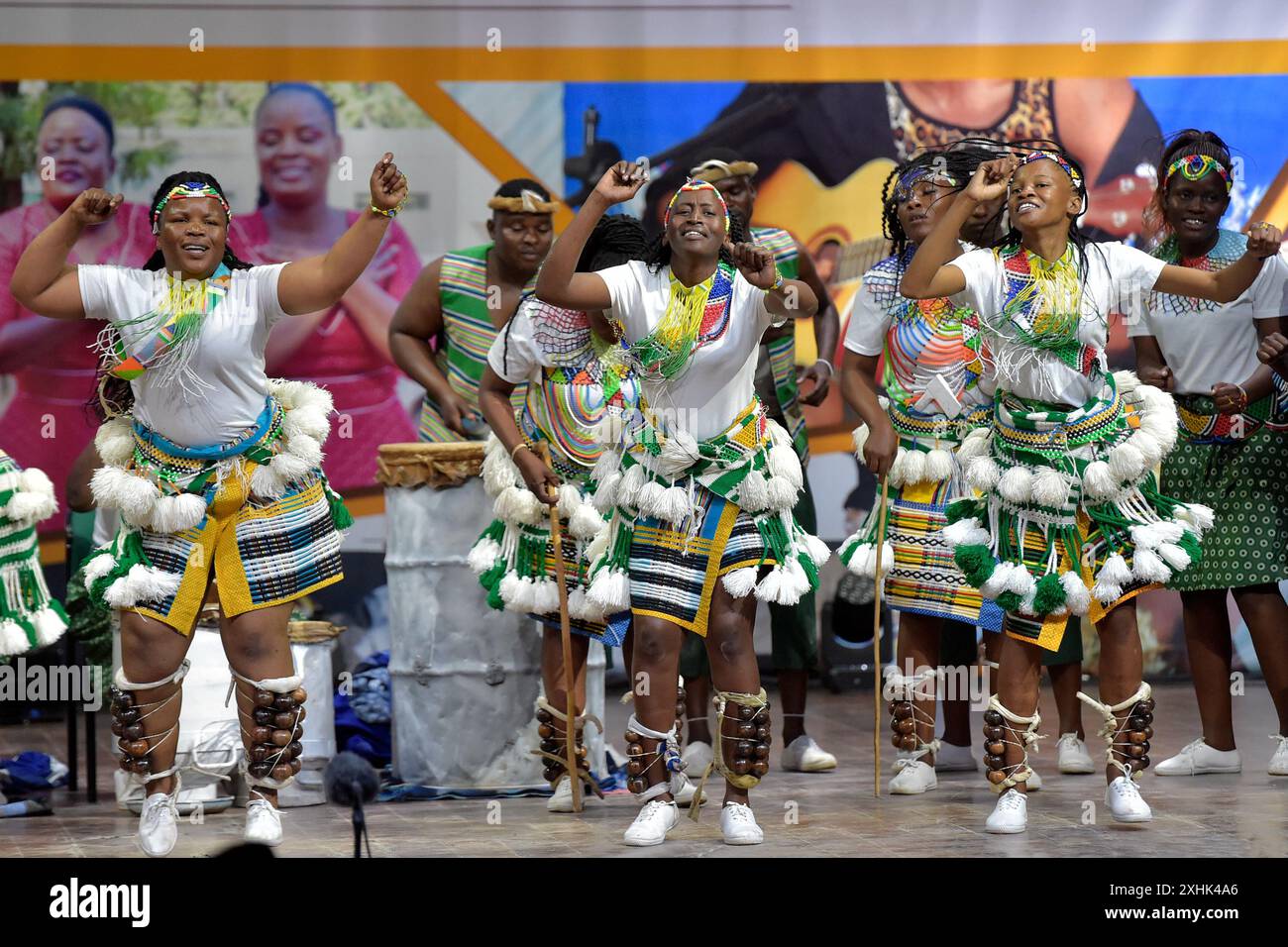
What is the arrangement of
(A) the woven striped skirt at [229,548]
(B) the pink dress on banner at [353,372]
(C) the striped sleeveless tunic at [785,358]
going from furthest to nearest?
1. (B) the pink dress on banner at [353,372]
2. (C) the striped sleeveless tunic at [785,358]
3. (A) the woven striped skirt at [229,548]

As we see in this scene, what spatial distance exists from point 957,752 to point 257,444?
2.76m

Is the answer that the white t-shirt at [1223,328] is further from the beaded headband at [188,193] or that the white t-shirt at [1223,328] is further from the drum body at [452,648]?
the beaded headband at [188,193]

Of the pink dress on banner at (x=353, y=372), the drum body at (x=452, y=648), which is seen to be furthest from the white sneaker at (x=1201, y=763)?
the pink dress on banner at (x=353, y=372)

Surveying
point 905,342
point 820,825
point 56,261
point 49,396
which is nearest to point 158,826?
point 56,261

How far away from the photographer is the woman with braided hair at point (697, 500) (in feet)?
15.9

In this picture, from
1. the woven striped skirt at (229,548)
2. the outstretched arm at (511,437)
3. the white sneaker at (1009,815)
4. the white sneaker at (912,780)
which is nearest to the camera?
the woven striped skirt at (229,548)

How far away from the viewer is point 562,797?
5668mm

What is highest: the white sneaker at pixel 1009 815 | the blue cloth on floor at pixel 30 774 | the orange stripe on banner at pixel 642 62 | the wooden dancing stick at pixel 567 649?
the orange stripe on banner at pixel 642 62

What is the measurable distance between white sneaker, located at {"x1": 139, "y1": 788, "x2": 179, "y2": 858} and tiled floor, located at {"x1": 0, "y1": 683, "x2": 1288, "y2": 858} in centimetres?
8

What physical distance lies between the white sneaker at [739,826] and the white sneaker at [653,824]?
0.15 meters

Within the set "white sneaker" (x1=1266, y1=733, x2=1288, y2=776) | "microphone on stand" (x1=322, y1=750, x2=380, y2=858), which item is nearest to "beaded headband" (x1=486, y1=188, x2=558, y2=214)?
"microphone on stand" (x1=322, y1=750, x2=380, y2=858)

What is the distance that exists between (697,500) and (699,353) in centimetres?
39
